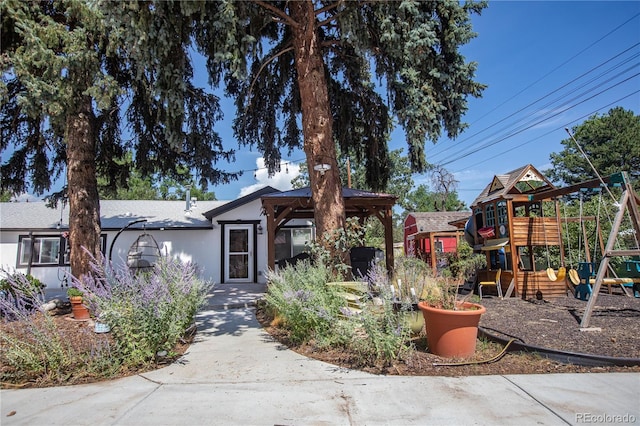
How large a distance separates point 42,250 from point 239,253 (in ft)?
24.6

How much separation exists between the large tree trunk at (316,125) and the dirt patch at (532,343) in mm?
2396

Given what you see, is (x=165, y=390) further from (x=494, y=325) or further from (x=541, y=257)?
(x=541, y=257)

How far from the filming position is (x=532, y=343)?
444 cm

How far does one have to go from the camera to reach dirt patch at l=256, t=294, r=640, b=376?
388 centimetres

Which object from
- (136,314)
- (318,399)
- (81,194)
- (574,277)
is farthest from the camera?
(81,194)

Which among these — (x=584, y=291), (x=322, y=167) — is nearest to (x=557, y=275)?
(x=584, y=291)

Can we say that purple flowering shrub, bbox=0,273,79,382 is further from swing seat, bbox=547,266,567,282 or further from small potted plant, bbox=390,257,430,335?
swing seat, bbox=547,266,567,282

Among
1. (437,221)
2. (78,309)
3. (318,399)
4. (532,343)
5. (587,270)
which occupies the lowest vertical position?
(318,399)

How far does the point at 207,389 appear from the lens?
3.55m

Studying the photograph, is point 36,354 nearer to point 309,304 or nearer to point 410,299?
point 309,304

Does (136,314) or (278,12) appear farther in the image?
(278,12)

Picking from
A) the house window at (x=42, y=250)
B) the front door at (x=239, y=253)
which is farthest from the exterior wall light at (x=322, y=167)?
the house window at (x=42, y=250)

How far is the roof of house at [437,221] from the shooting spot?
947 inches

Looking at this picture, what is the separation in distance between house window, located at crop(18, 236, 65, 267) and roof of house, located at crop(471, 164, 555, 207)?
15061 mm
